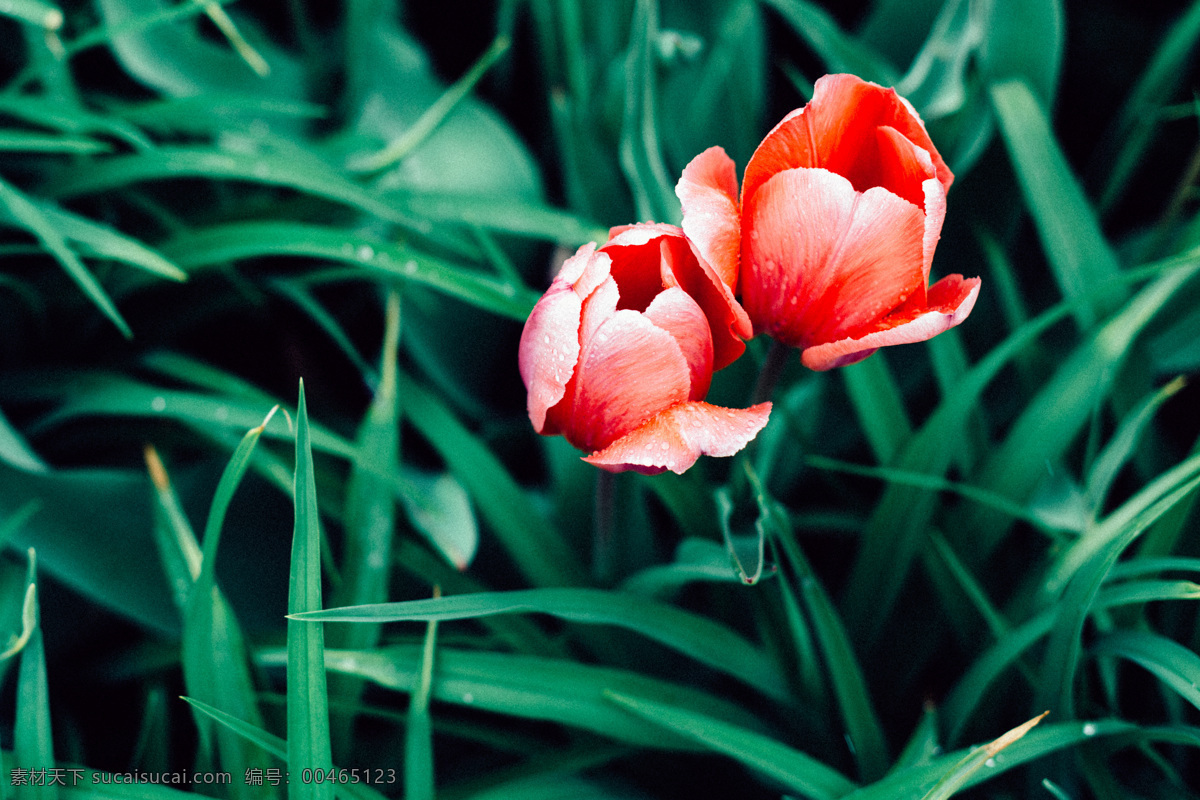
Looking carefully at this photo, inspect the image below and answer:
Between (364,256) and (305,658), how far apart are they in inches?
10.9

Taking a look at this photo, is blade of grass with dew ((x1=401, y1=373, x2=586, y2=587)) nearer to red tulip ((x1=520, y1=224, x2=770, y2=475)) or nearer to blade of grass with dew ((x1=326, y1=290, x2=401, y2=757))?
blade of grass with dew ((x1=326, y1=290, x2=401, y2=757))

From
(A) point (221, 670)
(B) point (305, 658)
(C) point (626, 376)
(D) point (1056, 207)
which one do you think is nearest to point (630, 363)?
Result: (C) point (626, 376)

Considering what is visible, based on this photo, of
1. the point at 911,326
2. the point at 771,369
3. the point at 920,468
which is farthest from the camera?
the point at 920,468

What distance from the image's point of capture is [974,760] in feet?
1.30

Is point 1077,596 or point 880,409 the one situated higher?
point 880,409

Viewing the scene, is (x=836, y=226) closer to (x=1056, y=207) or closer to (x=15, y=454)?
(x=1056, y=207)

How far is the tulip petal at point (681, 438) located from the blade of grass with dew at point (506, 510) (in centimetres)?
23

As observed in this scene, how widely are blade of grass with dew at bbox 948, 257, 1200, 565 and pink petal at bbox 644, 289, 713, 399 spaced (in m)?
0.31

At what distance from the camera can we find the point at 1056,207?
63cm

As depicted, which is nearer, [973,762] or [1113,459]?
[973,762]

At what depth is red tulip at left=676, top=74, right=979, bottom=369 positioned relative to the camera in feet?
1.17

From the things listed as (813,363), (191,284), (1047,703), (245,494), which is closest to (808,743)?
(1047,703)

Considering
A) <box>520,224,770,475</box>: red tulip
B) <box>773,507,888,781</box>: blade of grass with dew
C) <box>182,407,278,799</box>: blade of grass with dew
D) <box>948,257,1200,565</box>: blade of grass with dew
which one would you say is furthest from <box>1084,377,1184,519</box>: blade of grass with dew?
<box>182,407,278,799</box>: blade of grass with dew

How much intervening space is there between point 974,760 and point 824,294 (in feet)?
0.78
